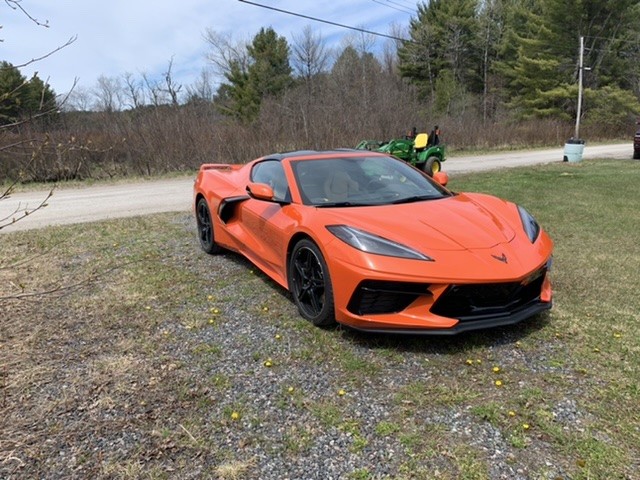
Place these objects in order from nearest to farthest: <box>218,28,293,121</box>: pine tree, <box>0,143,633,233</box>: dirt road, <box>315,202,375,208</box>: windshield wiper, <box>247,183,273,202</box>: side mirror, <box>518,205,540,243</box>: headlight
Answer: <box>518,205,540,243</box>: headlight < <box>315,202,375,208</box>: windshield wiper < <box>247,183,273,202</box>: side mirror < <box>0,143,633,233</box>: dirt road < <box>218,28,293,121</box>: pine tree

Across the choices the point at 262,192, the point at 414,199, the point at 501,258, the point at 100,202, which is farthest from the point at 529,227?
the point at 100,202

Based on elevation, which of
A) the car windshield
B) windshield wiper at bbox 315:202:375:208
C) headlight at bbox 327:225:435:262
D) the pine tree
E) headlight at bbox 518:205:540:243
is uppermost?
the pine tree

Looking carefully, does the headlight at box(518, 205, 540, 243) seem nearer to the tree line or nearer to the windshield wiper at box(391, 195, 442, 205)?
the windshield wiper at box(391, 195, 442, 205)

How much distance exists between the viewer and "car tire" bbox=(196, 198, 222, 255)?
220 inches

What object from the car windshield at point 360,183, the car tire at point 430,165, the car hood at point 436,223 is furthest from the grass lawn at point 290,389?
the car tire at point 430,165

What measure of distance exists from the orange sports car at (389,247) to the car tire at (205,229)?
1.02 metres

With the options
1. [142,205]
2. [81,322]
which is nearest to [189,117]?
[142,205]

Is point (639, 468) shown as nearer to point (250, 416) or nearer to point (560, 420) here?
point (560, 420)

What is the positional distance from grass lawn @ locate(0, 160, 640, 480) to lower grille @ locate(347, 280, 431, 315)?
0.31 meters

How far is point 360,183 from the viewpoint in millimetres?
4188

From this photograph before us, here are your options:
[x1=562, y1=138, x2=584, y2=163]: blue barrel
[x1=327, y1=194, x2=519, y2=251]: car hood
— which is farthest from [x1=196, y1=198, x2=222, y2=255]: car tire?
[x1=562, y1=138, x2=584, y2=163]: blue barrel

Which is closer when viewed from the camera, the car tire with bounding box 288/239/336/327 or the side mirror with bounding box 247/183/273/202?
the car tire with bounding box 288/239/336/327

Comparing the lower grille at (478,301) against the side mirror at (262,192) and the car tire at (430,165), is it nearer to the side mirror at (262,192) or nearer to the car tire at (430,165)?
the side mirror at (262,192)

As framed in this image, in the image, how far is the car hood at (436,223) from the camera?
10.4ft
